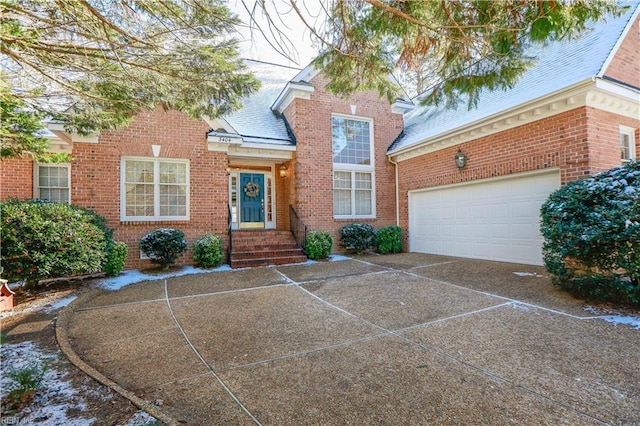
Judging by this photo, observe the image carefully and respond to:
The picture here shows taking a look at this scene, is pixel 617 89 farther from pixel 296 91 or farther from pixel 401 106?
pixel 296 91

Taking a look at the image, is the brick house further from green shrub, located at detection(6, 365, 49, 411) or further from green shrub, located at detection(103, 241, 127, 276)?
green shrub, located at detection(6, 365, 49, 411)

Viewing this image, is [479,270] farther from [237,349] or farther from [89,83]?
[89,83]

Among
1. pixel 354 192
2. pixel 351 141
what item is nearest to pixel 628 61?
pixel 351 141

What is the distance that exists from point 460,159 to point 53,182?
11.4 meters

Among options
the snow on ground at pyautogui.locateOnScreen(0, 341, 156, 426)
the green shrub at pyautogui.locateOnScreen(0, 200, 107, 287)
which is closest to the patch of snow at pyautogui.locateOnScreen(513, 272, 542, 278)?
the snow on ground at pyautogui.locateOnScreen(0, 341, 156, 426)

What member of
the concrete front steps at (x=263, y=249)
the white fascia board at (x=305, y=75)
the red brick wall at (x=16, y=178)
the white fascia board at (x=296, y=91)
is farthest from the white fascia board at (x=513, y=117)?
the red brick wall at (x=16, y=178)

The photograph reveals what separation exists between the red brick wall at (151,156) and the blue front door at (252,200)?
215 centimetres

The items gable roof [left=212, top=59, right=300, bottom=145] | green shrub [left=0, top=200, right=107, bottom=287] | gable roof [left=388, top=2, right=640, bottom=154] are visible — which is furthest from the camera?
gable roof [left=212, top=59, right=300, bottom=145]

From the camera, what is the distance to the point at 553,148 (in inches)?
265

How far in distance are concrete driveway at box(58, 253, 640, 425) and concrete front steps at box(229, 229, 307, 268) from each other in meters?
2.72

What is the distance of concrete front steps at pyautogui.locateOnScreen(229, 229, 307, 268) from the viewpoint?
8.66 m

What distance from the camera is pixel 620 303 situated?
4559mm

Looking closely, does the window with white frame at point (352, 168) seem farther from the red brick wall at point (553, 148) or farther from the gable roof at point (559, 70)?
the red brick wall at point (553, 148)

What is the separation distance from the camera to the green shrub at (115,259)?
23.9 feet
